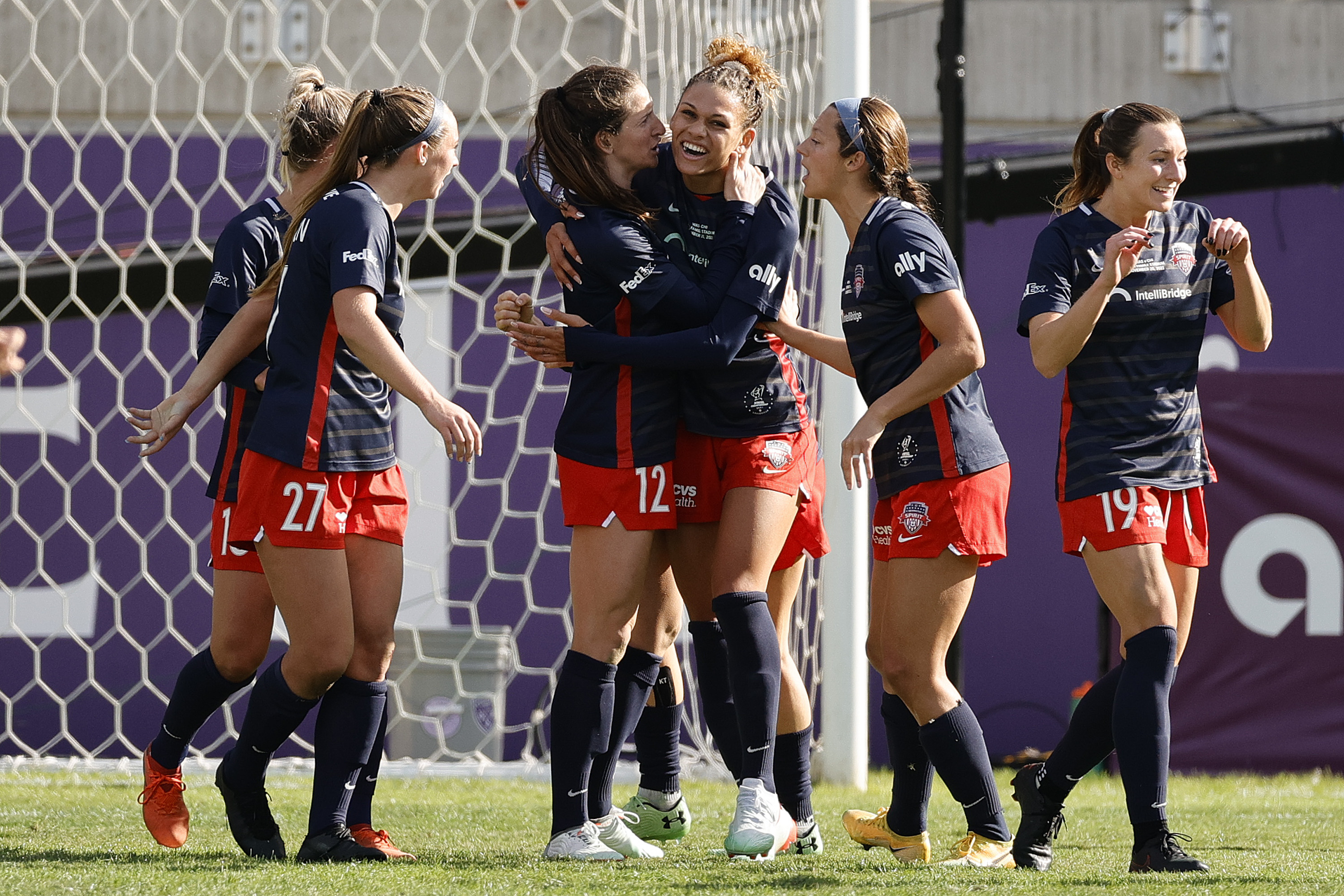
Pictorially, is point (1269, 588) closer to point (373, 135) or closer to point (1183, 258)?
point (1183, 258)

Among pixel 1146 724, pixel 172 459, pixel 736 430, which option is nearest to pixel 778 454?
pixel 736 430

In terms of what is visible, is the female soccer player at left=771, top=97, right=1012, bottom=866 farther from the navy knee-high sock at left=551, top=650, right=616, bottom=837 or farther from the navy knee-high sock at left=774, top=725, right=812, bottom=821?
the navy knee-high sock at left=551, top=650, right=616, bottom=837

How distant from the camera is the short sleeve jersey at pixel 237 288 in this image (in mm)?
3303

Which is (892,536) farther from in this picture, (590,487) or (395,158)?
(395,158)

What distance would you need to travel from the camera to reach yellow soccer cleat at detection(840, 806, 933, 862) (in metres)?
3.06

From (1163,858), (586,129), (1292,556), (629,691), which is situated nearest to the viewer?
(1163,858)

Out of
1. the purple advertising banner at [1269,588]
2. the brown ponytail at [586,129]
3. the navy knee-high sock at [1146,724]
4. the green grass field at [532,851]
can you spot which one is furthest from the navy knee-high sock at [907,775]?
the purple advertising banner at [1269,588]

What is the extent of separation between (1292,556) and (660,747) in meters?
3.97

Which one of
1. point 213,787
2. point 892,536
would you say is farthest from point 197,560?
point 892,536

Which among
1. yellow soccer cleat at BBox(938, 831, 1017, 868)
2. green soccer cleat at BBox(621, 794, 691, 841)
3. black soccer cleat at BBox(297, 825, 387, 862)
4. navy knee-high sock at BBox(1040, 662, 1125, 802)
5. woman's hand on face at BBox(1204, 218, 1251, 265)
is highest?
woman's hand on face at BBox(1204, 218, 1251, 265)

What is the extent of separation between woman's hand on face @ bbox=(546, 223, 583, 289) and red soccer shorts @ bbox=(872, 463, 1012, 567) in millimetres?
833

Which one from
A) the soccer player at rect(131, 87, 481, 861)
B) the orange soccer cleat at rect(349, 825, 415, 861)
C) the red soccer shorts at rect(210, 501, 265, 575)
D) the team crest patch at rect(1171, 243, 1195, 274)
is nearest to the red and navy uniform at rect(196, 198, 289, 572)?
the red soccer shorts at rect(210, 501, 265, 575)

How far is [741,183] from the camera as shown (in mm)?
3039

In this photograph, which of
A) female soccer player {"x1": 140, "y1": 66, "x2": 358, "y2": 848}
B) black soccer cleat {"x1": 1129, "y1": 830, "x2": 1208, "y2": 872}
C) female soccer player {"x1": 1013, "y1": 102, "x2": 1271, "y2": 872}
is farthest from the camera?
female soccer player {"x1": 140, "y1": 66, "x2": 358, "y2": 848}
